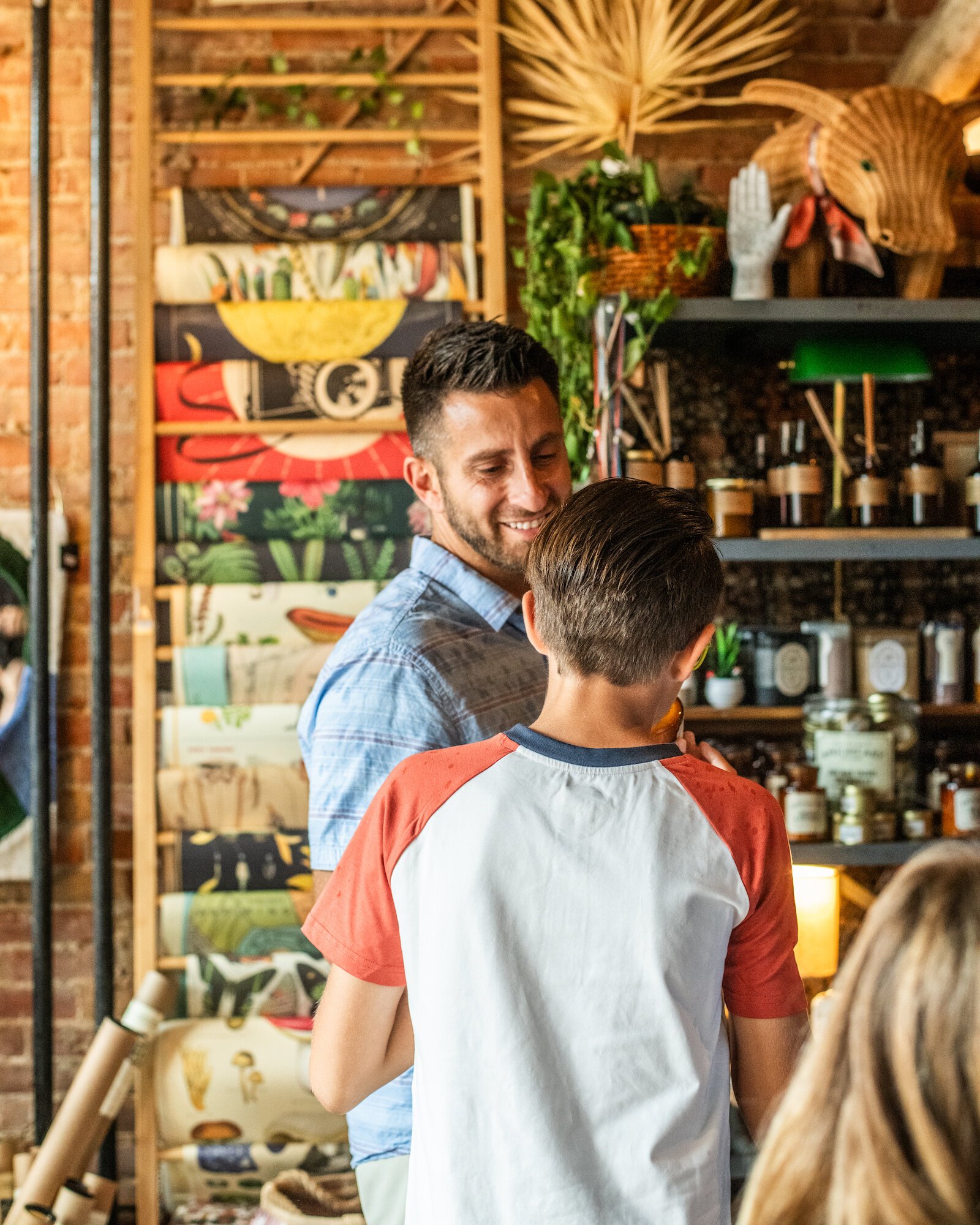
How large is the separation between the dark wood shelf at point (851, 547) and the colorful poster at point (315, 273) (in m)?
0.92

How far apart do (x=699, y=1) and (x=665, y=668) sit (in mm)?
2326

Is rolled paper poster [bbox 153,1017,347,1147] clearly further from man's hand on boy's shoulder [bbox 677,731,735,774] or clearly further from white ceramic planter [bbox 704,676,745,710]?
man's hand on boy's shoulder [bbox 677,731,735,774]

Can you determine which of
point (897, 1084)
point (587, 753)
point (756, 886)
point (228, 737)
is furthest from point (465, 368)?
point (228, 737)

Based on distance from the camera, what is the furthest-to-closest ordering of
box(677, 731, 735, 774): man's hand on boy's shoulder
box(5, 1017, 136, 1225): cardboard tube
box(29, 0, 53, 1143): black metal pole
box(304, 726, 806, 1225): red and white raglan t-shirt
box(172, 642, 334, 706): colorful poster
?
box(172, 642, 334, 706): colorful poster, box(29, 0, 53, 1143): black metal pole, box(5, 1017, 136, 1225): cardboard tube, box(677, 731, 735, 774): man's hand on boy's shoulder, box(304, 726, 806, 1225): red and white raglan t-shirt

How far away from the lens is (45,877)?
260cm

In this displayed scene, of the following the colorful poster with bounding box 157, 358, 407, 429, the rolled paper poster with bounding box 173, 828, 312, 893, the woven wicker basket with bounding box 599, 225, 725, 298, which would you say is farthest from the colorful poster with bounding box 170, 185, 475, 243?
the rolled paper poster with bounding box 173, 828, 312, 893

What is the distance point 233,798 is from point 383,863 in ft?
6.13

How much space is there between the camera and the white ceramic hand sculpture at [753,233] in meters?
2.45

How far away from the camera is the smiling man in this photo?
1246 mm

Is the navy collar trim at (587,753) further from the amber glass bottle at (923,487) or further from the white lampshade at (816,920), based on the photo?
the amber glass bottle at (923,487)

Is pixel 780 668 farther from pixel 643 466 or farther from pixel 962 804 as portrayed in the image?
pixel 643 466

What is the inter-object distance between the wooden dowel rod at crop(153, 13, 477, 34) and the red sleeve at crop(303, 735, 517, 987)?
94.6 inches

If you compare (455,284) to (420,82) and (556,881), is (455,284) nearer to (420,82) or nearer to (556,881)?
(420,82)

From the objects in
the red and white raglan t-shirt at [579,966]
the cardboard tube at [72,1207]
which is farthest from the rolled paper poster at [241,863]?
the red and white raglan t-shirt at [579,966]
